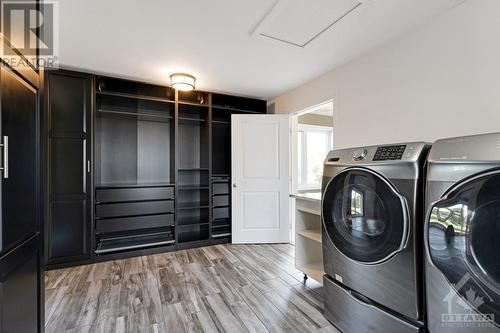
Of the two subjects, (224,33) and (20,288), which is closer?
(20,288)

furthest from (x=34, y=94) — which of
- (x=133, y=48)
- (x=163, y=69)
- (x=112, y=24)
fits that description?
(x=163, y=69)

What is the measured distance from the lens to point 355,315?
1.44 meters

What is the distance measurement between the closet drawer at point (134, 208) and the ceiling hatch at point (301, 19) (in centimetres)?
236

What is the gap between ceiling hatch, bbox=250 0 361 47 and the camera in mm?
1540

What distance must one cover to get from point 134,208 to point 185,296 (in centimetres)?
146

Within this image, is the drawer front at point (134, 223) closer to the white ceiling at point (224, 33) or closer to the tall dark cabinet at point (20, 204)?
the tall dark cabinet at point (20, 204)

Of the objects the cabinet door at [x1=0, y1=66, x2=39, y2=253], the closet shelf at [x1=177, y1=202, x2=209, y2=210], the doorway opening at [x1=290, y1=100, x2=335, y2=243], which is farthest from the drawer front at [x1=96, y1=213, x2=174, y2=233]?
the doorway opening at [x1=290, y1=100, x2=335, y2=243]

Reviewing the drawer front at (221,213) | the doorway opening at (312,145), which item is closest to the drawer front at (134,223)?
the drawer front at (221,213)

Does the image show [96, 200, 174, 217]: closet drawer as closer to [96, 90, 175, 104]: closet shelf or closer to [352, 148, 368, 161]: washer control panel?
[96, 90, 175, 104]: closet shelf

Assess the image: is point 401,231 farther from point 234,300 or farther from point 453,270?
point 234,300

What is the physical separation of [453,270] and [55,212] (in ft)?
11.2

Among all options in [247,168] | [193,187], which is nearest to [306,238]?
[247,168]

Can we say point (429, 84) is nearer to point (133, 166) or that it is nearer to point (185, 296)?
point (185, 296)

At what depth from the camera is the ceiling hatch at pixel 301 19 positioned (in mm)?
1540
